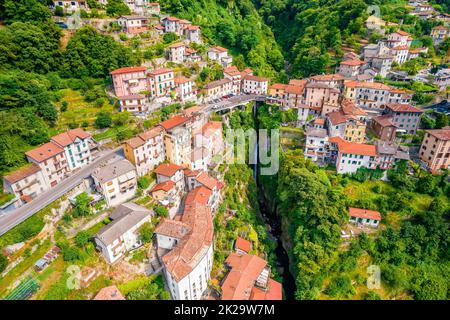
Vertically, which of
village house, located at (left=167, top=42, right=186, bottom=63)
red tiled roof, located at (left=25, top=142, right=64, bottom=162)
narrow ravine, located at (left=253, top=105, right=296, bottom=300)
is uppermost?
village house, located at (left=167, top=42, right=186, bottom=63)

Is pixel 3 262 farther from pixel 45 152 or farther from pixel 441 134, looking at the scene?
pixel 441 134

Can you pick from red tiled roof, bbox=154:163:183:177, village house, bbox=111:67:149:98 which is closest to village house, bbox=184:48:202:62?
village house, bbox=111:67:149:98

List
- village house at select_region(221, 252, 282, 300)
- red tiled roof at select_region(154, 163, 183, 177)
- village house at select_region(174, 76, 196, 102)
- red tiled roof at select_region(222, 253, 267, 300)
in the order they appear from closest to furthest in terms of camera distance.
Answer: red tiled roof at select_region(222, 253, 267, 300) < village house at select_region(221, 252, 282, 300) < red tiled roof at select_region(154, 163, 183, 177) < village house at select_region(174, 76, 196, 102)

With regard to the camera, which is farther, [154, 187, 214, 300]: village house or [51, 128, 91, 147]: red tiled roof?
[51, 128, 91, 147]: red tiled roof

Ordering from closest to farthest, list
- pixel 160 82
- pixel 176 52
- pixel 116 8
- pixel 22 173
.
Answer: pixel 22 173 < pixel 160 82 < pixel 176 52 < pixel 116 8

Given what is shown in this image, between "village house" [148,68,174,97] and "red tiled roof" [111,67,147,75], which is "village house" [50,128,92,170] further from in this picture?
"village house" [148,68,174,97]

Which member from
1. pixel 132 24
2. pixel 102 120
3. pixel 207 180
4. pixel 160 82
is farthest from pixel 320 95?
pixel 132 24

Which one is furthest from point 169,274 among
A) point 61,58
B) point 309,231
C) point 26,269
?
point 61,58

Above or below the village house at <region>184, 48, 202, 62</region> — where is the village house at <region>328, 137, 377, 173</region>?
below
